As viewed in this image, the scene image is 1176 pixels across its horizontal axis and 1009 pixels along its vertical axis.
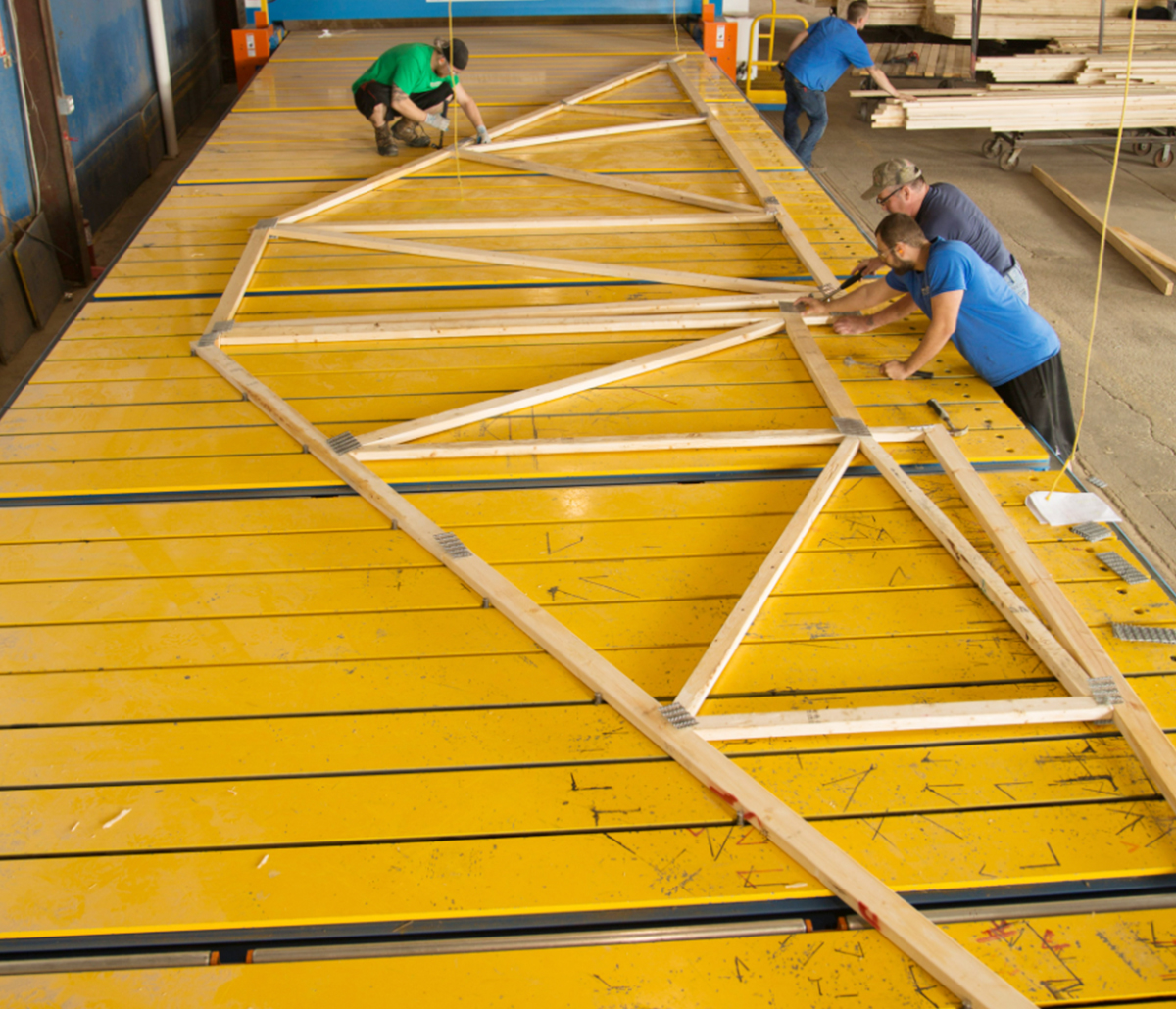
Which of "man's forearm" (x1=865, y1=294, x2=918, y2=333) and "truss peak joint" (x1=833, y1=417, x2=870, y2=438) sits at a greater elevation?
"man's forearm" (x1=865, y1=294, x2=918, y2=333)

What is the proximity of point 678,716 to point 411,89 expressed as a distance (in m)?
5.38

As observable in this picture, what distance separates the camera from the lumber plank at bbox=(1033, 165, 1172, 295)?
Result: 6.72 metres

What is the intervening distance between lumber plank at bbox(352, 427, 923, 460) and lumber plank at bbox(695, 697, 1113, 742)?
4.24 ft

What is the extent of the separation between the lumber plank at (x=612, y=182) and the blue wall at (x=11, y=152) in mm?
2897

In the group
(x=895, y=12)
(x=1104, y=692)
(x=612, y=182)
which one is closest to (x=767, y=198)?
(x=612, y=182)

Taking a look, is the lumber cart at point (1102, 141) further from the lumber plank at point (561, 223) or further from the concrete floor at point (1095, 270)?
the lumber plank at point (561, 223)

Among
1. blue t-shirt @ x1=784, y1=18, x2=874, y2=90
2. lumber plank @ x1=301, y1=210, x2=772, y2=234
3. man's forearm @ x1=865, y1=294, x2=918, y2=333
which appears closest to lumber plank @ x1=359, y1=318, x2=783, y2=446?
man's forearm @ x1=865, y1=294, x2=918, y2=333

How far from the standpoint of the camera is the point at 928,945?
6.09ft

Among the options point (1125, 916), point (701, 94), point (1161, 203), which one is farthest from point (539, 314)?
point (1161, 203)

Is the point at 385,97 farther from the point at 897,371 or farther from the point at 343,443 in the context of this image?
the point at 897,371

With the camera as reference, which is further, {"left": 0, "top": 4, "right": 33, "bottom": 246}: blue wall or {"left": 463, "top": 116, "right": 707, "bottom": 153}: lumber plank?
{"left": 463, "top": 116, "right": 707, "bottom": 153}: lumber plank

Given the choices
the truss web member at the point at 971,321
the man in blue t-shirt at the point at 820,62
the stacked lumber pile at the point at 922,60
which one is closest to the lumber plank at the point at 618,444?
the truss web member at the point at 971,321

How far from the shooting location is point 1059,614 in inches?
104

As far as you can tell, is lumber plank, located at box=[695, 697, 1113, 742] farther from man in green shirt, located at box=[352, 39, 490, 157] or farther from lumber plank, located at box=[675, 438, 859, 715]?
man in green shirt, located at box=[352, 39, 490, 157]
